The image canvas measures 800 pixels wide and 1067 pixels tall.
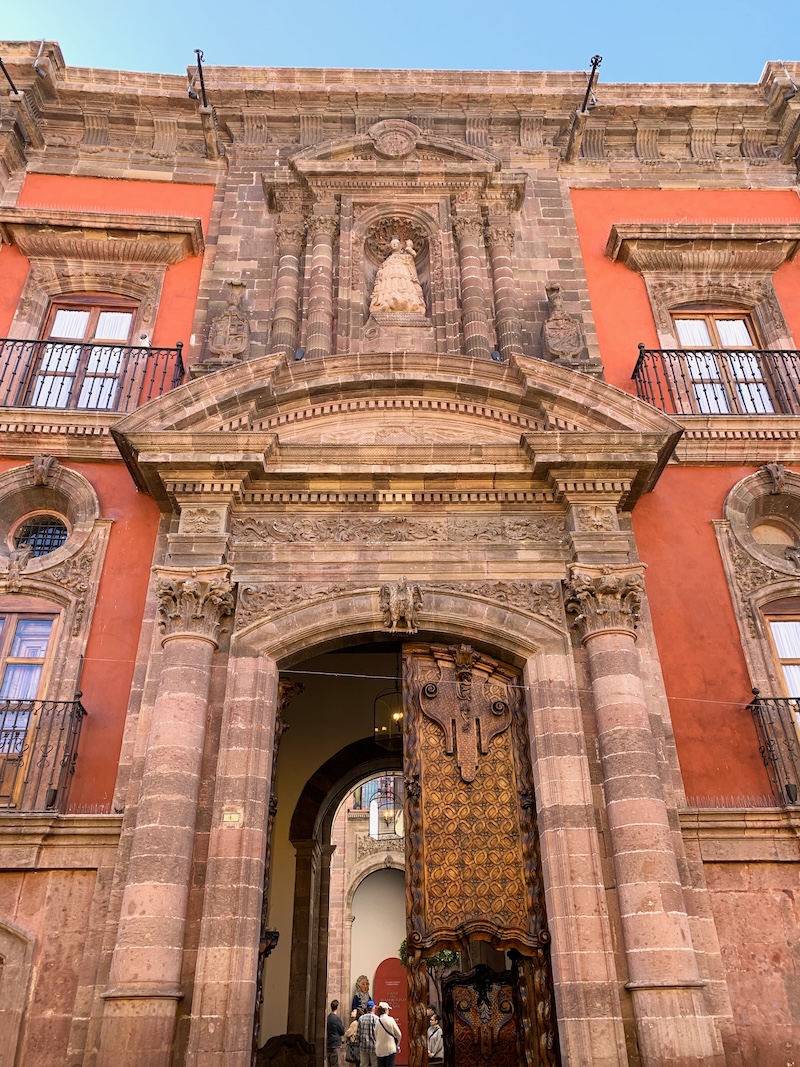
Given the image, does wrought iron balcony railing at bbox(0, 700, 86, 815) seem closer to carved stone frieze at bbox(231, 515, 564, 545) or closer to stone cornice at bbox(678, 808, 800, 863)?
carved stone frieze at bbox(231, 515, 564, 545)

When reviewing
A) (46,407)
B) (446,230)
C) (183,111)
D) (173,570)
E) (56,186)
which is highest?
(183,111)

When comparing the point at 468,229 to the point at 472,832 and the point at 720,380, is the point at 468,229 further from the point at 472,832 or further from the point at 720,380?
the point at 472,832

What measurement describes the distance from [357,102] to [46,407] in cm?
658

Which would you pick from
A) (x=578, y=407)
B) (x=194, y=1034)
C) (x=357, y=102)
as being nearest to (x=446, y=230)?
(x=357, y=102)

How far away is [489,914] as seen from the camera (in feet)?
22.7

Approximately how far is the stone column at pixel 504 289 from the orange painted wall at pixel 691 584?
1.03m

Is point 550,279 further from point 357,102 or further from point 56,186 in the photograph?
point 56,186

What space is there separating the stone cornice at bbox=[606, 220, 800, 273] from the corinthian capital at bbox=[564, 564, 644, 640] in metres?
5.12

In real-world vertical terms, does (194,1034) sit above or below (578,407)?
below

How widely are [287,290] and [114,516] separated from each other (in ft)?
12.2

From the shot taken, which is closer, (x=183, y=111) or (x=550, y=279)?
(x=550, y=279)

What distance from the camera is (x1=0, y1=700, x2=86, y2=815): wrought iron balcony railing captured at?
711 cm

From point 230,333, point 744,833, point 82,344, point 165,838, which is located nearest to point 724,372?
point 744,833

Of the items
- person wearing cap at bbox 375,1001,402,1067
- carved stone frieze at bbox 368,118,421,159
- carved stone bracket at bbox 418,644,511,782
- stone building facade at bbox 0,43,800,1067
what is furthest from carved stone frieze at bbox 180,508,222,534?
person wearing cap at bbox 375,1001,402,1067
